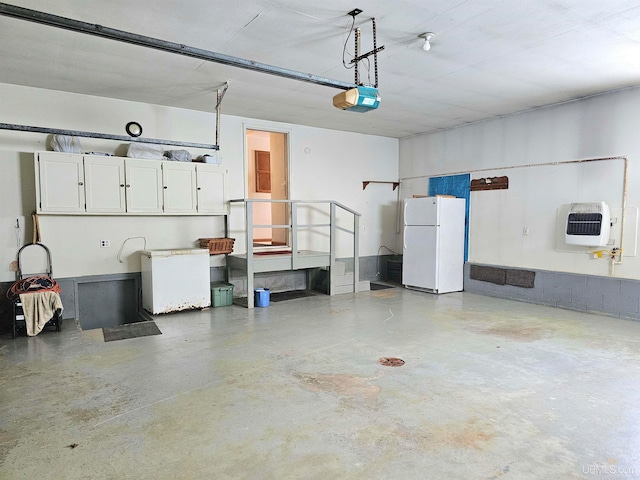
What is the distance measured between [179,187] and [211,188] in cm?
50

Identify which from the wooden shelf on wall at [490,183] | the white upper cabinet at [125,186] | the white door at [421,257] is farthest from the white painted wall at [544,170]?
the white upper cabinet at [125,186]

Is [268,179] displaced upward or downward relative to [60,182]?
upward

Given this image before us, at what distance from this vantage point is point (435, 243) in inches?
281

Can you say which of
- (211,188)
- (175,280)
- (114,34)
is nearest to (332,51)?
(114,34)

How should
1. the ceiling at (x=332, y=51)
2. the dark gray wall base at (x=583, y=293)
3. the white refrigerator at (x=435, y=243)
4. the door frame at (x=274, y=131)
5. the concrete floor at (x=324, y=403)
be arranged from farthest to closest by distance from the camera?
the white refrigerator at (x=435, y=243) → the door frame at (x=274, y=131) → the dark gray wall base at (x=583, y=293) → the ceiling at (x=332, y=51) → the concrete floor at (x=324, y=403)

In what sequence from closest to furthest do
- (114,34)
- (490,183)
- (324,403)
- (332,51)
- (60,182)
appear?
(114,34), (324,403), (332,51), (60,182), (490,183)

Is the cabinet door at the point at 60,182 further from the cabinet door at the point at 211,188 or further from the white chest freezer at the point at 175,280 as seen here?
the cabinet door at the point at 211,188

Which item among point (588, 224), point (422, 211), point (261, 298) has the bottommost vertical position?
point (261, 298)

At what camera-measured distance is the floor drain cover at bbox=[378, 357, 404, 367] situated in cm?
377

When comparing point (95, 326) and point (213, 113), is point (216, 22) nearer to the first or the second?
point (213, 113)

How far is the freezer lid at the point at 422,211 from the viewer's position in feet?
23.5

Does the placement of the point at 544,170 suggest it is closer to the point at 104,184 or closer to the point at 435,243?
the point at 435,243

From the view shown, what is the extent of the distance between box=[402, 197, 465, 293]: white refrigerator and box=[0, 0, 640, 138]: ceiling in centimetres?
182

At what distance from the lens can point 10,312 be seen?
4.77 metres
